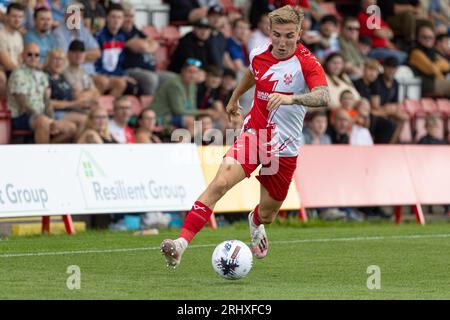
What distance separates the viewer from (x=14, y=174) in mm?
15133

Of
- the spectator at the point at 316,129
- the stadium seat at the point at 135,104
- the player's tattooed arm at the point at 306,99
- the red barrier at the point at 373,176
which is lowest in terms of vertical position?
the red barrier at the point at 373,176

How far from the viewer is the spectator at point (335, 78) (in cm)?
2203

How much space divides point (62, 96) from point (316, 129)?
15.2 ft

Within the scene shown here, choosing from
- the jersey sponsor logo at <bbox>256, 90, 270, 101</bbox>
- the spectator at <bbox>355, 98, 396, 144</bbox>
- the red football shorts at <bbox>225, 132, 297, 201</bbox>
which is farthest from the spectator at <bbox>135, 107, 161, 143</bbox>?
the jersey sponsor logo at <bbox>256, 90, 270, 101</bbox>

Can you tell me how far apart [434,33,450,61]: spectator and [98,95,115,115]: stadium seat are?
10046 millimetres

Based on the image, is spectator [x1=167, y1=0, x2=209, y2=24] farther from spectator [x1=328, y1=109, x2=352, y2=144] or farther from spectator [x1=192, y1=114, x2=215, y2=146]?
spectator [x1=192, y1=114, x2=215, y2=146]

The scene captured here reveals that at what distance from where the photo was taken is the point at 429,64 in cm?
2609

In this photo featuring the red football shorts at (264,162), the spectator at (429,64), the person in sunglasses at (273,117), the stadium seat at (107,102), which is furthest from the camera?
the spectator at (429,64)

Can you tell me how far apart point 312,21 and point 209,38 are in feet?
13.4

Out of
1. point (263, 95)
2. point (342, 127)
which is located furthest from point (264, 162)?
point (342, 127)

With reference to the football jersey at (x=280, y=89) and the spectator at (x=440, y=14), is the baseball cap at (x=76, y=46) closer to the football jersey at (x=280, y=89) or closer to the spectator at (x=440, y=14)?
the football jersey at (x=280, y=89)

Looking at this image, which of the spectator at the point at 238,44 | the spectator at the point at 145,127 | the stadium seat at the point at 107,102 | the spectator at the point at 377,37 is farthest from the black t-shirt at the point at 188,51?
→ the spectator at the point at 377,37

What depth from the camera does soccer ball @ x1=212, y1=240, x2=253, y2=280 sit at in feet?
34.4

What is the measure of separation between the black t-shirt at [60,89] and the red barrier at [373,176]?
12.0 ft
